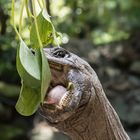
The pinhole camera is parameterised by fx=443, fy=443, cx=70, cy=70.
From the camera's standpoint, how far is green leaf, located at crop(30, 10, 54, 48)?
35.8 inches

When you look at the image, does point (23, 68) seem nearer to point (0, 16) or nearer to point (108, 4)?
point (0, 16)

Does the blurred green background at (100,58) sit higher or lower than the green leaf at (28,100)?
lower

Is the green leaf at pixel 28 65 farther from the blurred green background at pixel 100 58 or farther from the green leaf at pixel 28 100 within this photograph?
the blurred green background at pixel 100 58

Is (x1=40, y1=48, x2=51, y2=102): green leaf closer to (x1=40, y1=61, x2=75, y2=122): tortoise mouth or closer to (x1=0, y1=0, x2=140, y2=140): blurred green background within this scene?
(x1=40, y1=61, x2=75, y2=122): tortoise mouth

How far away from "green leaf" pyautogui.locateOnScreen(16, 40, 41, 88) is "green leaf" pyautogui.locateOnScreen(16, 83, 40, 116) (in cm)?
4

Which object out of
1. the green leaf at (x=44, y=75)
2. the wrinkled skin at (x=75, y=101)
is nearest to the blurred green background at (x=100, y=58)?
the wrinkled skin at (x=75, y=101)

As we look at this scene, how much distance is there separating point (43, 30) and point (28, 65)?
0.11 metres

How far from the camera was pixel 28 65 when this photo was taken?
33.6 inches

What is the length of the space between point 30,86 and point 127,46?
373 centimetres

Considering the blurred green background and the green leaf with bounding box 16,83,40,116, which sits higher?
the green leaf with bounding box 16,83,40,116

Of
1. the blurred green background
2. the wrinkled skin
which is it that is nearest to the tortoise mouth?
the wrinkled skin

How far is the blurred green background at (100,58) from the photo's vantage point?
3.40 meters

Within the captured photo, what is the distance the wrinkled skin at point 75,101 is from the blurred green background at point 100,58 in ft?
5.10

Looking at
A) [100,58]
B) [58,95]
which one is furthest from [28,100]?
[100,58]
